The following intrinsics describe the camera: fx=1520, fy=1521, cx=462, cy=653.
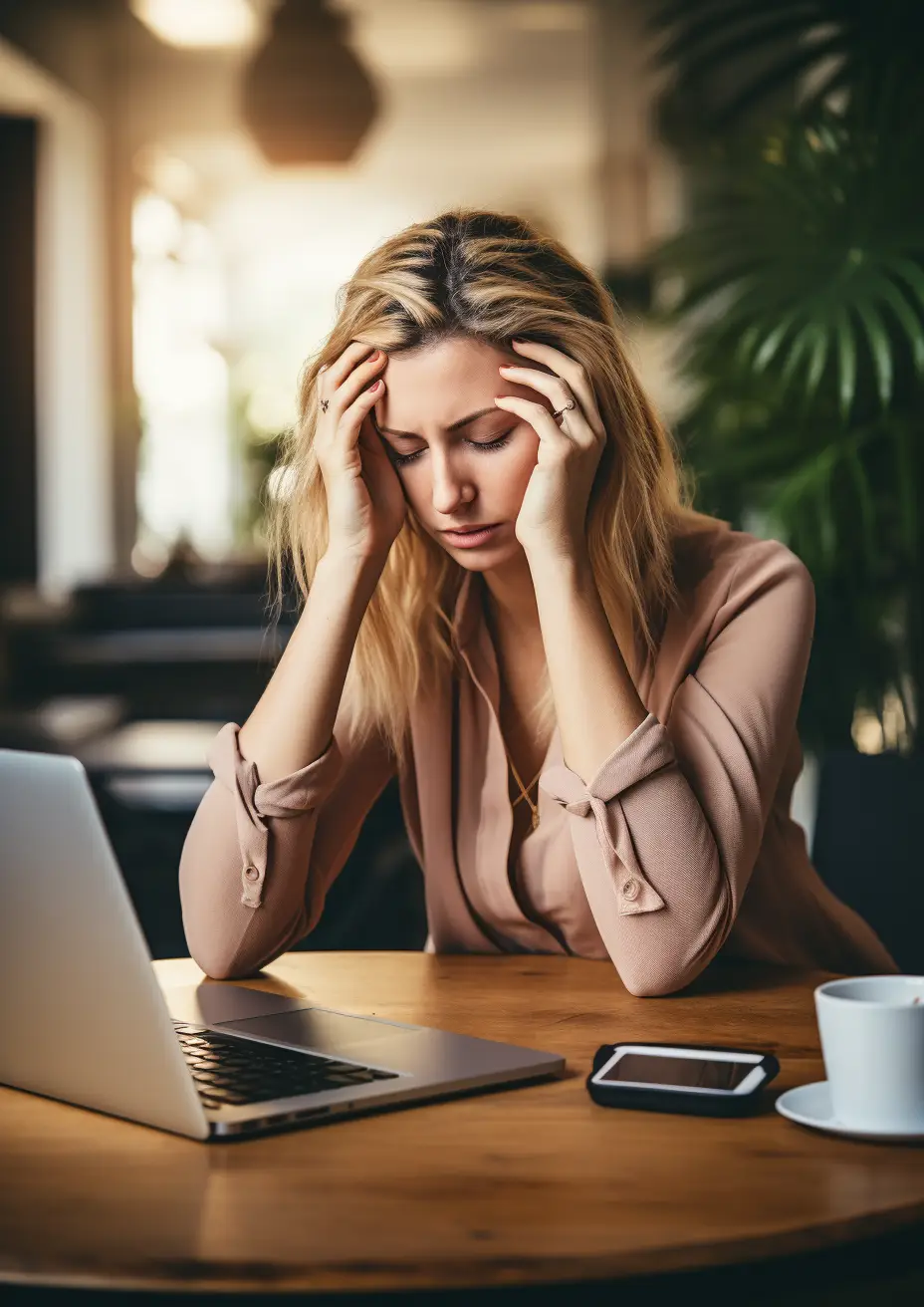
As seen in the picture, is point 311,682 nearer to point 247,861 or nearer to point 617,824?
point 247,861

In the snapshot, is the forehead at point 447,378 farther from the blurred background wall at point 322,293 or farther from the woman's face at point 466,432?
the blurred background wall at point 322,293

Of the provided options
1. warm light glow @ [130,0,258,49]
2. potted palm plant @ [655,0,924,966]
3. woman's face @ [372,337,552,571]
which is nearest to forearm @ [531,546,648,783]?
woman's face @ [372,337,552,571]

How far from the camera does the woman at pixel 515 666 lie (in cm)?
126

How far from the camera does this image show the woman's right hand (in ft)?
4.74

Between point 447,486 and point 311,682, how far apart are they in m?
0.22

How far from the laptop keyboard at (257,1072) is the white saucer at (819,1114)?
9.5 inches

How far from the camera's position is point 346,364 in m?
1.45

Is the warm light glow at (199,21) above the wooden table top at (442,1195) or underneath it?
above

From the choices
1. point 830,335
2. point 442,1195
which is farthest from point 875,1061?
point 830,335

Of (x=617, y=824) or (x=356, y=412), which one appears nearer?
(x=617, y=824)

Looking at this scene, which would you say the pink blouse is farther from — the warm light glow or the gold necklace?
the warm light glow

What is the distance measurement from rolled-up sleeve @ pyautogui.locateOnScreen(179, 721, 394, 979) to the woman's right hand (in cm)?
20

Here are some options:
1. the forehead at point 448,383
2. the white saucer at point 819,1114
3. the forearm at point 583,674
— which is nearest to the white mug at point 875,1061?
the white saucer at point 819,1114

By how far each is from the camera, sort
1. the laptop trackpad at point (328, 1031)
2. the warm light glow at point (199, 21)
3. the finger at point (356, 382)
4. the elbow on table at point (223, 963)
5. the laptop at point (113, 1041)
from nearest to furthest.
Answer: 1. the laptop at point (113, 1041)
2. the laptop trackpad at point (328, 1031)
3. the elbow on table at point (223, 963)
4. the finger at point (356, 382)
5. the warm light glow at point (199, 21)
